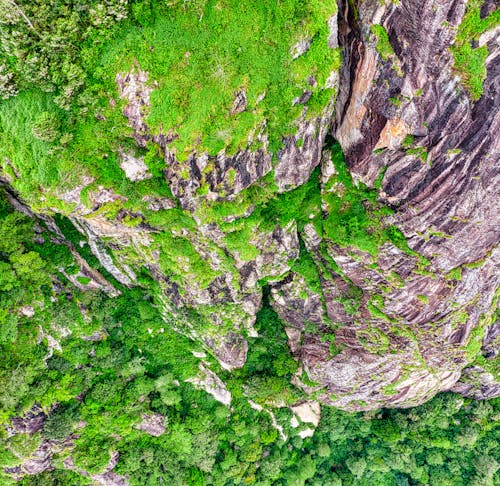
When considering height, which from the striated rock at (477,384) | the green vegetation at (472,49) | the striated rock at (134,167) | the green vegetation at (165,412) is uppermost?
the green vegetation at (472,49)

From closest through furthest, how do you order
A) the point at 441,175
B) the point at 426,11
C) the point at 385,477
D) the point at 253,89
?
the point at 426,11, the point at 253,89, the point at 441,175, the point at 385,477

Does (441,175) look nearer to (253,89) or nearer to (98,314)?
(253,89)

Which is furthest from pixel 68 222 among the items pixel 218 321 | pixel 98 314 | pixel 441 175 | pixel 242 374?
pixel 441 175

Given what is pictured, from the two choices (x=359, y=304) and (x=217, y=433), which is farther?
(x=217, y=433)

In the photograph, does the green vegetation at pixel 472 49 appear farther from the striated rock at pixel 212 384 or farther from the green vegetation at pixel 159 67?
the striated rock at pixel 212 384

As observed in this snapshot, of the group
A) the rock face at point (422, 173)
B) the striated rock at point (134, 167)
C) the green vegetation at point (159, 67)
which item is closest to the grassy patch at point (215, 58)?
the green vegetation at point (159, 67)

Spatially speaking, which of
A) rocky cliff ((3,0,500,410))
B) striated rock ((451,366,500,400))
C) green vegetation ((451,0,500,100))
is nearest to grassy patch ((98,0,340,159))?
rocky cliff ((3,0,500,410))
